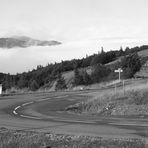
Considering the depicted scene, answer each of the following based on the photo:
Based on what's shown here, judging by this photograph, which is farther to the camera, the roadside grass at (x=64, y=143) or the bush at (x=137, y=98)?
the bush at (x=137, y=98)

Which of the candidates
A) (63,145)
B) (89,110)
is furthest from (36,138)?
(89,110)

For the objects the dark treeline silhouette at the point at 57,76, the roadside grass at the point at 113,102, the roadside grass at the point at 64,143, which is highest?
the dark treeline silhouette at the point at 57,76

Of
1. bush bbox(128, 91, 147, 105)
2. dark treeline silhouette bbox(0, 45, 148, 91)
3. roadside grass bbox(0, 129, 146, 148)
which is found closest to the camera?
roadside grass bbox(0, 129, 146, 148)

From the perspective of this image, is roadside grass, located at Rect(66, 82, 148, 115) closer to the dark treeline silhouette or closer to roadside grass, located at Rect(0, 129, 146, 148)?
roadside grass, located at Rect(0, 129, 146, 148)

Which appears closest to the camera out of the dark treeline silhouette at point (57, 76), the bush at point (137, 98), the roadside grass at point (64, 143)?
the roadside grass at point (64, 143)

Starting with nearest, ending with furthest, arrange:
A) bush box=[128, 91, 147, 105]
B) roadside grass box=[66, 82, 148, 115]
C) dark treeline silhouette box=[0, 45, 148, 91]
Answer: roadside grass box=[66, 82, 148, 115] < bush box=[128, 91, 147, 105] < dark treeline silhouette box=[0, 45, 148, 91]

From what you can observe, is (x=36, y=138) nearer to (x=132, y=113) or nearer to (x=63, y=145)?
(x=63, y=145)

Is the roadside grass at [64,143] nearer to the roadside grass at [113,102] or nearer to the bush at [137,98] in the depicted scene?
the roadside grass at [113,102]

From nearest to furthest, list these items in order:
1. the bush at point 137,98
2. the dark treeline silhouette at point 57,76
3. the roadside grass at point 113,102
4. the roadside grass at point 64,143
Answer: the roadside grass at point 64,143
the roadside grass at point 113,102
the bush at point 137,98
the dark treeline silhouette at point 57,76

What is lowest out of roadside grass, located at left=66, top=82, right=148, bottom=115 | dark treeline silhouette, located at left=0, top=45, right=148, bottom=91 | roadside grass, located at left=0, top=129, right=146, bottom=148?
roadside grass, located at left=0, top=129, right=146, bottom=148

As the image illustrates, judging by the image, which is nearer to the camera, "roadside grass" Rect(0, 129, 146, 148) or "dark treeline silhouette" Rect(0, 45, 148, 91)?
"roadside grass" Rect(0, 129, 146, 148)

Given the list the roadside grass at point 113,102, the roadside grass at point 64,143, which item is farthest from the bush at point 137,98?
the roadside grass at point 64,143

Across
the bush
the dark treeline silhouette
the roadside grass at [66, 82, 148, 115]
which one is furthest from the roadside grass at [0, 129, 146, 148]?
the dark treeline silhouette

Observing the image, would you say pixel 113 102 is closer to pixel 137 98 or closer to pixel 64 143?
pixel 137 98
